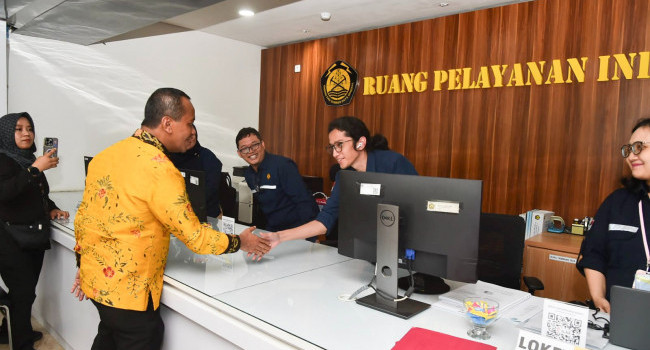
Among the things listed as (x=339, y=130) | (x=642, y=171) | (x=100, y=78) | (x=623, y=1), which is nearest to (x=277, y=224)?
(x=339, y=130)

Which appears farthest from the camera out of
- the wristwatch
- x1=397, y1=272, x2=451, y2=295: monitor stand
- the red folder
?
the wristwatch

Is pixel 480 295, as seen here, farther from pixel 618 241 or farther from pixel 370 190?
pixel 618 241

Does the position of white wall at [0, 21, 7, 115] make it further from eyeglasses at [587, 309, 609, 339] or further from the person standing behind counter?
eyeglasses at [587, 309, 609, 339]

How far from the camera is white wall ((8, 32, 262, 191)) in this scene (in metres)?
4.20

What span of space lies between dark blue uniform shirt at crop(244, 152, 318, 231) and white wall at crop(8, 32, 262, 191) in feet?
8.33

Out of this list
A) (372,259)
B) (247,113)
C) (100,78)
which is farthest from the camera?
(247,113)

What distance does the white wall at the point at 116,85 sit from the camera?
4203mm

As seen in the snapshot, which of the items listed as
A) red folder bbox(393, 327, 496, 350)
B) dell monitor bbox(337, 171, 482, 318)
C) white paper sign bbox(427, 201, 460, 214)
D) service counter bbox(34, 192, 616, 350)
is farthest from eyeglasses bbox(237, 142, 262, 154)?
red folder bbox(393, 327, 496, 350)

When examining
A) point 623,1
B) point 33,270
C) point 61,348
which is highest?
point 623,1

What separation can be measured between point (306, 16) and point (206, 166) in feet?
7.37

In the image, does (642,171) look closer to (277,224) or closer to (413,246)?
(413,246)

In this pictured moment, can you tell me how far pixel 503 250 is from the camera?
236 cm

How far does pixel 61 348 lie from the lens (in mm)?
2902

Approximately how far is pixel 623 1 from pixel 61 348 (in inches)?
194
